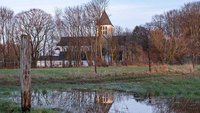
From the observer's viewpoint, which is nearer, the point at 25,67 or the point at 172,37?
the point at 25,67

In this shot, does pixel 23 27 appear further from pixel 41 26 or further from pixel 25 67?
pixel 25 67

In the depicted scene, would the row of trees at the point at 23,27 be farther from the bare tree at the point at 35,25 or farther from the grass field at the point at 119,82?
the grass field at the point at 119,82

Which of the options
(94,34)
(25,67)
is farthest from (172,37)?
(25,67)

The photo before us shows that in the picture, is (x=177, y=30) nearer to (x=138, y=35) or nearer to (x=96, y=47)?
(x=138, y=35)

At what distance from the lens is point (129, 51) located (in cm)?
8644

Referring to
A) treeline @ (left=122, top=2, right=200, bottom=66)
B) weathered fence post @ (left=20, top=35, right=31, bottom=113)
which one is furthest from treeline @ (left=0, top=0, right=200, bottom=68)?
weathered fence post @ (left=20, top=35, right=31, bottom=113)

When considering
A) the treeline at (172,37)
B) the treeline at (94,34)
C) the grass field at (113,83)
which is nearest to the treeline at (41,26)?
the treeline at (94,34)

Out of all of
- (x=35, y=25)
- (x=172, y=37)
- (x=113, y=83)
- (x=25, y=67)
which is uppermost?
(x=35, y=25)

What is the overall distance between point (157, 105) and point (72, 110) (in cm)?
377

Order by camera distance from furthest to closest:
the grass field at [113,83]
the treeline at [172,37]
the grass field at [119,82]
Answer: the treeline at [172,37] → the grass field at [119,82] → the grass field at [113,83]

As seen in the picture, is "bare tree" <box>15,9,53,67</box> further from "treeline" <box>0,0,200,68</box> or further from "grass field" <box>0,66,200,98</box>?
"grass field" <box>0,66,200,98</box>

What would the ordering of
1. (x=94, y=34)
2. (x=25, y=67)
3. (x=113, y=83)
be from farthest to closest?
(x=94, y=34) → (x=113, y=83) → (x=25, y=67)

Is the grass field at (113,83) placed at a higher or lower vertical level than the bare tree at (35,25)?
lower

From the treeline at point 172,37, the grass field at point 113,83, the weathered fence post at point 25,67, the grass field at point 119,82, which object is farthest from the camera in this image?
the treeline at point 172,37
